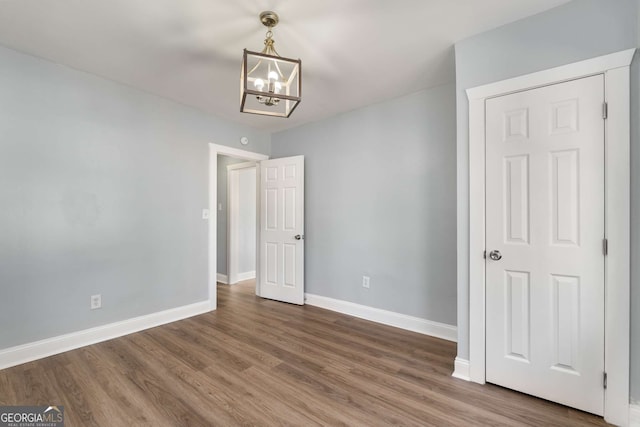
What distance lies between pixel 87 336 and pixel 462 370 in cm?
327

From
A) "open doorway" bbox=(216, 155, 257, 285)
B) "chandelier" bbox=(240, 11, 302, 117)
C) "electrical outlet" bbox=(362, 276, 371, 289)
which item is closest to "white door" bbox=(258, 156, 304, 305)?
"open doorway" bbox=(216, 155, 257, 285)

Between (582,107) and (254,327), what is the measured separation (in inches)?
129

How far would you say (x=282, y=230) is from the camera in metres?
4.04

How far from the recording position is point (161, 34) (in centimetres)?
207

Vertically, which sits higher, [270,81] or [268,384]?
[270,81]

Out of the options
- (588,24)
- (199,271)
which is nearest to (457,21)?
(588,24)

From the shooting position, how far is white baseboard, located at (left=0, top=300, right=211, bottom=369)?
2.24 m

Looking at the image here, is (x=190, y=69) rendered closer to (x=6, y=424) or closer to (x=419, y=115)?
(x=419, y=115)

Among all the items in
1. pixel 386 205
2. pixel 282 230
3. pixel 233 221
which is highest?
pixel 386 205

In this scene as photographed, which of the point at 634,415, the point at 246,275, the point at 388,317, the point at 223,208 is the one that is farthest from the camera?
the point at 246,275

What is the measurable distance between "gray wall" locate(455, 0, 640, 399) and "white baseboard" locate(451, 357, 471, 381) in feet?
0.16

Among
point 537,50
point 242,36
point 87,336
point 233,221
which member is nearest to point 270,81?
point 242,36

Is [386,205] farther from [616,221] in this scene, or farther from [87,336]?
[87,336]

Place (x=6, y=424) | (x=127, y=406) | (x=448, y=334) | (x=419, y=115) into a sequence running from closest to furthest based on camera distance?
(x=6, y=424) → (x=127, y=406) → (x=448, y=334) → (x=419, y=115)
